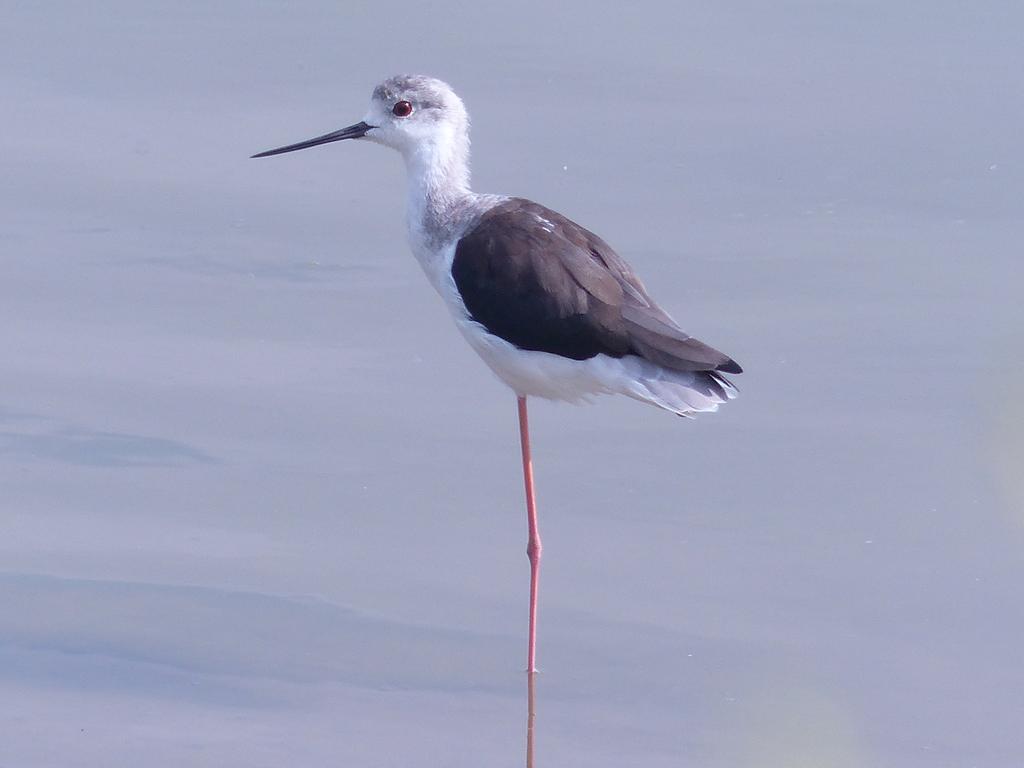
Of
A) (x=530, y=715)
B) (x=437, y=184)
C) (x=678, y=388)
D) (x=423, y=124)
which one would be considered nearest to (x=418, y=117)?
(x=423, y=124)

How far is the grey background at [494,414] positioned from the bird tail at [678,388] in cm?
56

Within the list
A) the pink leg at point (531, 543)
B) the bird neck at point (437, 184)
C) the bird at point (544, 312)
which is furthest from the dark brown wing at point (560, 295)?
the pink leg at point (531, 543)

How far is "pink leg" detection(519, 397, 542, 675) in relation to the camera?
5.53m

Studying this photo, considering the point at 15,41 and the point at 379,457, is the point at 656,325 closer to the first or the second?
the point at 379,457

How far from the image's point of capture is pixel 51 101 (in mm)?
8664

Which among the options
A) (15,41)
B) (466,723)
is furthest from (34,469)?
(15,41)

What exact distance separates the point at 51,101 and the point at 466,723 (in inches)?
177

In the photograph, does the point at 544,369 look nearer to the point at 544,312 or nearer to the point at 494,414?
the point at 544,312

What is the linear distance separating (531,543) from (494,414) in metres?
0.92

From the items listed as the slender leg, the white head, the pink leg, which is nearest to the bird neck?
the white head

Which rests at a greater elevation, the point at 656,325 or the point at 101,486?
the point at 656,325

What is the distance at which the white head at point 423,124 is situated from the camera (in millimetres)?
6262

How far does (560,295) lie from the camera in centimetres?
564

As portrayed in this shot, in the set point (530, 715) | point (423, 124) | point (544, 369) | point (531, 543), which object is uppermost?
point (423, 124)
